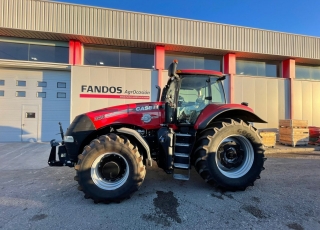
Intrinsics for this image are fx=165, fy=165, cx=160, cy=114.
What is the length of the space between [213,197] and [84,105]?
748 cm

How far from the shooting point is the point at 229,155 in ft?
11.2

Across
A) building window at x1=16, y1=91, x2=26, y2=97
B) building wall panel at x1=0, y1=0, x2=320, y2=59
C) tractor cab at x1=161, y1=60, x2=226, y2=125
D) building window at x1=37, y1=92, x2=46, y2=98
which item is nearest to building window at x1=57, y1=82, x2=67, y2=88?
building window at x1=37, y1=92, x2=46, y2=98

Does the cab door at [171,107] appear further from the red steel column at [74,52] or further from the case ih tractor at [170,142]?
the red steel column at [74,52]

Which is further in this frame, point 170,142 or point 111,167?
point 170,142

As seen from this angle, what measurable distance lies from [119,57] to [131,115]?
684cm

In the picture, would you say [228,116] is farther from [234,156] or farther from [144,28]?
[144,28]

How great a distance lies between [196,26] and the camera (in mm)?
9227

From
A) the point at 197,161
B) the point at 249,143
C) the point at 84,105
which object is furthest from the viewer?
the point at 84,105

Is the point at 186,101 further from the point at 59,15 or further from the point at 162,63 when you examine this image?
the point at 59,15

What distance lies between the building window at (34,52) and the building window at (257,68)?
1019cm

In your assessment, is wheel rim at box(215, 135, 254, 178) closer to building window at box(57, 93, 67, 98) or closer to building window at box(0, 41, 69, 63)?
building window at box(57, 93, 67, 98)

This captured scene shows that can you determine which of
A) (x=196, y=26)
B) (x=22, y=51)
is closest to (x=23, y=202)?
(x=22, y=51)

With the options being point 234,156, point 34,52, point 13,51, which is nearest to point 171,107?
point 234,156

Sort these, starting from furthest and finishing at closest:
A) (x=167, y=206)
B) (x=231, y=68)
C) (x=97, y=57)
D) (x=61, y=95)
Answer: (x=231, y=68) < (x=97, y=57) < (x=61, y=95) < (x=167, y=206)
